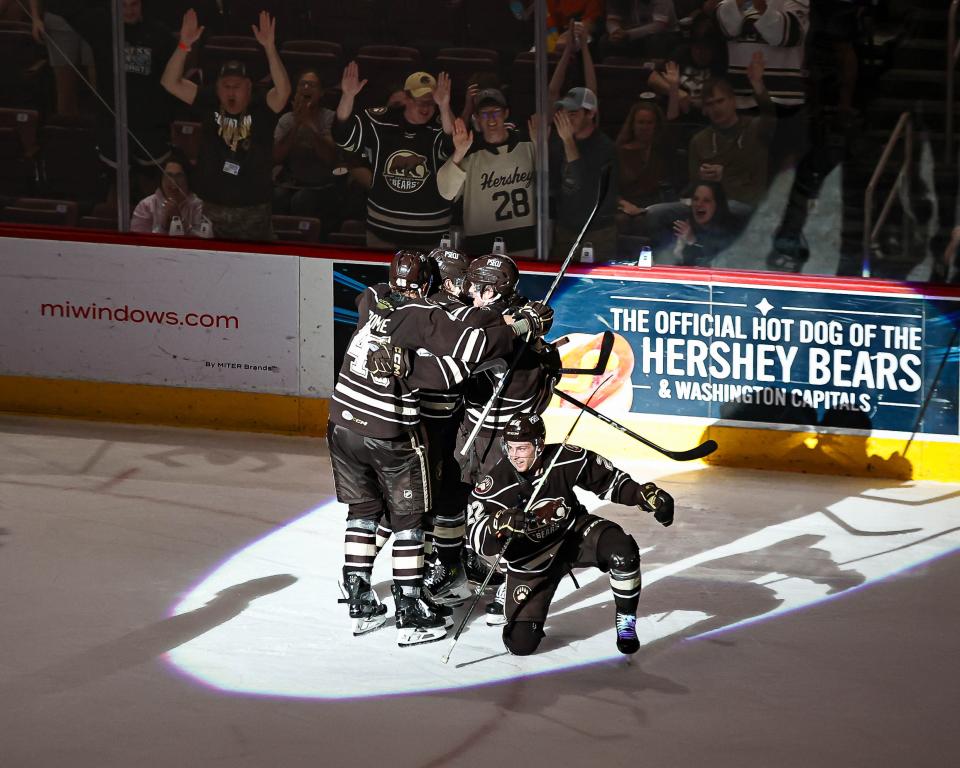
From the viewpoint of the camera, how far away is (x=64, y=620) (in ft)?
19.8

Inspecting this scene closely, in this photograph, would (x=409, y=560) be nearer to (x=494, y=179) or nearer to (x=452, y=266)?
(x=452, y=266)

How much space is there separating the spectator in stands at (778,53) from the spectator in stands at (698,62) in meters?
0.05

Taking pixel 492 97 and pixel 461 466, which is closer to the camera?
pixel 461 466

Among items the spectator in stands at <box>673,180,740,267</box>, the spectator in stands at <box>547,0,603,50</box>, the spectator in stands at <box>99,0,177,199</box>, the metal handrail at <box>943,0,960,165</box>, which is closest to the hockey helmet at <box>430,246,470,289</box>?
the spectator in stands at <box>673,180,740,267</box>

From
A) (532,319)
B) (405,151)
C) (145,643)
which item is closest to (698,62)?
(405,151)

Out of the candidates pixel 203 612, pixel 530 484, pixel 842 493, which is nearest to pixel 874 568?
pixel 842 493

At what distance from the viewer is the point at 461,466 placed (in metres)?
6.36

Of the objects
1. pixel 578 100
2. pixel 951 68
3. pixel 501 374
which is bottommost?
pixel 501 374

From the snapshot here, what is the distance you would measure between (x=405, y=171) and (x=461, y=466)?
2.95 metres

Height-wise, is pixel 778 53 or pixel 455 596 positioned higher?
pixel 778 53

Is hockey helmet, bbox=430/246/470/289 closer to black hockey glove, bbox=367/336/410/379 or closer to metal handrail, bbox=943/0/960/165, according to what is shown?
black hockey glove, bbox=367/336/410/379

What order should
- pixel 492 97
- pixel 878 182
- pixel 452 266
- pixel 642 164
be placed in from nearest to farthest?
pixel 452 266, pixel 878 182, pixel 642 164, pixel 492 97

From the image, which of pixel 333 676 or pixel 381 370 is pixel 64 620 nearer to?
pixel 333 676

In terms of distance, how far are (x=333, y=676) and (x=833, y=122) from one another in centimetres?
426
